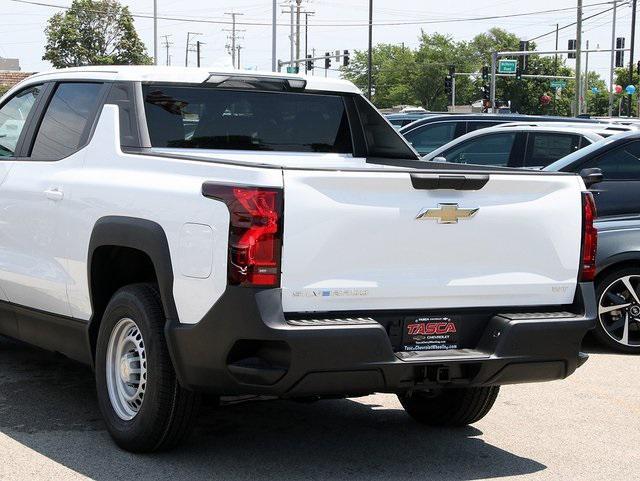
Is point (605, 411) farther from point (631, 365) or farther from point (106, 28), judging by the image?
point (106, 28)

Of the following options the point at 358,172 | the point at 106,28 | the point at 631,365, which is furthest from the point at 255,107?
the point at 106,28

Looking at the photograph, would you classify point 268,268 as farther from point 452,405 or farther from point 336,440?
point 452,405

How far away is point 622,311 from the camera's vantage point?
9.30m

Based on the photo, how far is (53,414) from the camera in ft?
22.2

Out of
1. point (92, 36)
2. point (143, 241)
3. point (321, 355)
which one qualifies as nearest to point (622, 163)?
point (143, 241)

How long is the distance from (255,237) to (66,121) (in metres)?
2.27

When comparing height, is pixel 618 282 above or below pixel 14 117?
below

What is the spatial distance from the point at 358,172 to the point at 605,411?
2842 millimetres

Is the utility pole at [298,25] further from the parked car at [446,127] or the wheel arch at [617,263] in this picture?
the wheel arch at [617,263]

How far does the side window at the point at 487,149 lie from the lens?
46.2 feet

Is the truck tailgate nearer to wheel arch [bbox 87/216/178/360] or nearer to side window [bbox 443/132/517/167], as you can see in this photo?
wheel arch [bbox 87/216/178/360]

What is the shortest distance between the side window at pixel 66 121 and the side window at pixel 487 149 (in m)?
7.63

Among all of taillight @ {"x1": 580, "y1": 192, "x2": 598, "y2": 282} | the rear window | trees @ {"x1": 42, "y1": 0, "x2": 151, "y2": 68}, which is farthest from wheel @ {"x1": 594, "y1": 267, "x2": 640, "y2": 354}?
trees @ {"x1": 42, "y1": 0, "x2": 151, "y2": 68}

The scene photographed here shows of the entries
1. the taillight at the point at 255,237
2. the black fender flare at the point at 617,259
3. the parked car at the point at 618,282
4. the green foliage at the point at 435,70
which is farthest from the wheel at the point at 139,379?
the green foliage at the point at 435,70
